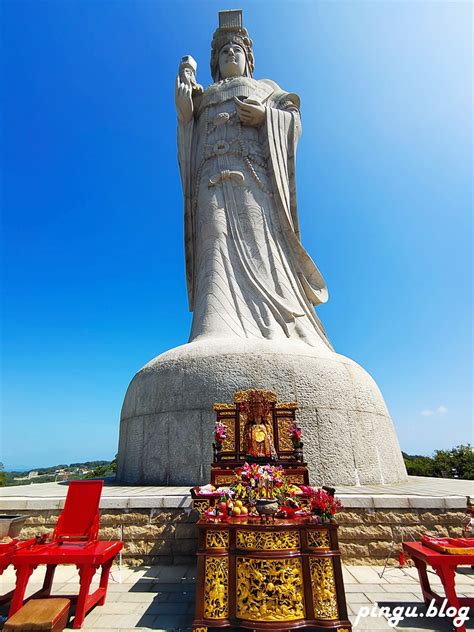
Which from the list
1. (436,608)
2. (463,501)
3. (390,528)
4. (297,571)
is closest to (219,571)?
(297,571)

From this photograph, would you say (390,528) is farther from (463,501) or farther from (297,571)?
(297,571)

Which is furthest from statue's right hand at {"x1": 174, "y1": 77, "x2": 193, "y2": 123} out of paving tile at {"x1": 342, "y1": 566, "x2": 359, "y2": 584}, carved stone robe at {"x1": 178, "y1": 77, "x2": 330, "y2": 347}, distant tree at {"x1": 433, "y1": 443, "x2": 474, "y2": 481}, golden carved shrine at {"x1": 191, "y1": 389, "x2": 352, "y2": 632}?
distant tree at {"x1": 433, "y1": 443, "x2": 474, "y2": 481}

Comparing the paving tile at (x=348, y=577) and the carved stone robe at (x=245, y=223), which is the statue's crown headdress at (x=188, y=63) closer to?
the carved stone robe at (x=245, y=223)

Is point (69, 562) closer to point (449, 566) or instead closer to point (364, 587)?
point (364, 587)

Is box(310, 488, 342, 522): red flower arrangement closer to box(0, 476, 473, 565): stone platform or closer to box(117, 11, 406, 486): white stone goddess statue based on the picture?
box(0, 476, 473, 565): stone platform

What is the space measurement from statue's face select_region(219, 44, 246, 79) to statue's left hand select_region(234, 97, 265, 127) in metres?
1.83

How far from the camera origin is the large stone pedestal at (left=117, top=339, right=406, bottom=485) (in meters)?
5.09

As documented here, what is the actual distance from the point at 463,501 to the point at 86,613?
354 cm

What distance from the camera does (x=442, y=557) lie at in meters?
2.58

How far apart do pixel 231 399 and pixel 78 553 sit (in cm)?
280

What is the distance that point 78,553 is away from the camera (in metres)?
2.71

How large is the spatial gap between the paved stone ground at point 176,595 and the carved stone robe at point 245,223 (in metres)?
3.77

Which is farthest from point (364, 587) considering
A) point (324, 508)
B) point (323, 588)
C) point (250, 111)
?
point (250, 111)

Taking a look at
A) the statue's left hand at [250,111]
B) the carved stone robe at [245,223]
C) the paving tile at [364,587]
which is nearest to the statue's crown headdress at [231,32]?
the carved stone robe at [245,223]
